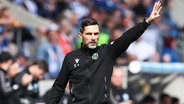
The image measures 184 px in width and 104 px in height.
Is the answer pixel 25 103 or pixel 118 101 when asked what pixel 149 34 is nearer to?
pixel 118 101

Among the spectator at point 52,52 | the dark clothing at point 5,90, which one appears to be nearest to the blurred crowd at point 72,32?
the spectator at point 52,52

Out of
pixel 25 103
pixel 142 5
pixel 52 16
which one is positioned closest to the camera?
pixel 25 103

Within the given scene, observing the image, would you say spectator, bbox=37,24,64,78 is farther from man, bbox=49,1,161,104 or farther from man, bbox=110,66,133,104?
man, bbox=49,1,161,104

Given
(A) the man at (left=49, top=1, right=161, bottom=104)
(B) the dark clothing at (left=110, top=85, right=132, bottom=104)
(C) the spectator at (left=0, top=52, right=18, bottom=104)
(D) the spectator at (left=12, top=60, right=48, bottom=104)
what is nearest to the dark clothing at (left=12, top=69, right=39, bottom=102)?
(D) the spectator at (left=12, top=60, right=48, bottom=104)

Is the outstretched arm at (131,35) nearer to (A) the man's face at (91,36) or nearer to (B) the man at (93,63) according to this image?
(B) the man at (93,63)

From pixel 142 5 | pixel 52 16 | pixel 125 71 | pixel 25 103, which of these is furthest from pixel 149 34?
pixel 25 103

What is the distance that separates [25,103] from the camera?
32.1 feet

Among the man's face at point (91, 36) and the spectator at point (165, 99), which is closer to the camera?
the man's face at point (91, 36)

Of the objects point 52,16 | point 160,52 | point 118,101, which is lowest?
point 118,101

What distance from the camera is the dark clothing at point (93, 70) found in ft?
20.0

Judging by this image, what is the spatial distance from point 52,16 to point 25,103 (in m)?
4.75

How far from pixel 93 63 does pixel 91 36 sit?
0.92 feet

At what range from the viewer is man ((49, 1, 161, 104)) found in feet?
20.0

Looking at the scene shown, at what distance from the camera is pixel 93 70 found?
242 inches
